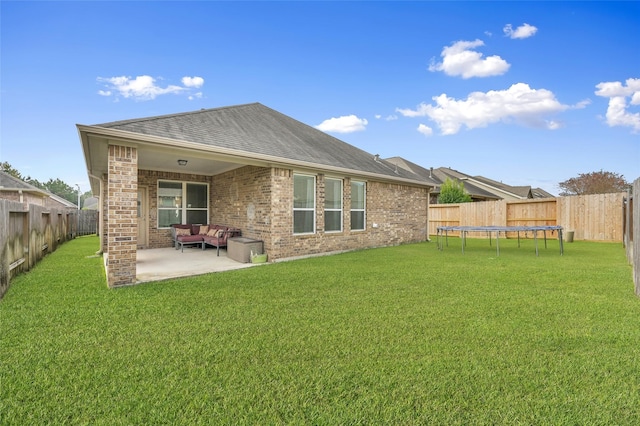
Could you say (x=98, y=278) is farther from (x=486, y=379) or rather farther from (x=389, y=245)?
(x=389, y=245)

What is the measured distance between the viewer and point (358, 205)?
11.2m

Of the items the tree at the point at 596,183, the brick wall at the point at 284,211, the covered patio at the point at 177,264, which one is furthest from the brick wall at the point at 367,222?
the tree at the point at 596,183

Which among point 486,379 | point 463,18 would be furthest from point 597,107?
point 486,379

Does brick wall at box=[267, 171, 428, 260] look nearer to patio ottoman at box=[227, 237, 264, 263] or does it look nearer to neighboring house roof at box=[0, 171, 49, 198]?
patio ottoman at box=[227, 237, 264, 263]

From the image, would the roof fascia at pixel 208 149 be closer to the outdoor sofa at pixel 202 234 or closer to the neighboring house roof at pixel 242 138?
the neighboring house roof at pixel 242 138

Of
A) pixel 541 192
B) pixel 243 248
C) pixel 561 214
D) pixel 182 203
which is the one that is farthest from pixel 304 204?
pixel 541 192

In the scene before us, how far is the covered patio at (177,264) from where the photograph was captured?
21.9 ft

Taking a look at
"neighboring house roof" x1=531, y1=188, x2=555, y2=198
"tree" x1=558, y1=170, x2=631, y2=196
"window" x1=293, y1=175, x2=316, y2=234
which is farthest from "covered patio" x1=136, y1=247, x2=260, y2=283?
"neighboring house roof" x1=531, y1=188, x2=555, y2=198

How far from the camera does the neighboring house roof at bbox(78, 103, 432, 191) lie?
6.36m

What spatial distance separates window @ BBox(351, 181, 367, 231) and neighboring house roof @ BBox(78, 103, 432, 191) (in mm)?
596

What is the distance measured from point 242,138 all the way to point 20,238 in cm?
546

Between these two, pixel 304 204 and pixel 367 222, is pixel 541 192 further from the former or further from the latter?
pixel 304 204

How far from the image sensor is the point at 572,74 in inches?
508

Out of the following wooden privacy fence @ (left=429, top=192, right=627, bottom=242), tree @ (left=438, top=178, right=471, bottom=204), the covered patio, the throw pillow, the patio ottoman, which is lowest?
the covered patio
